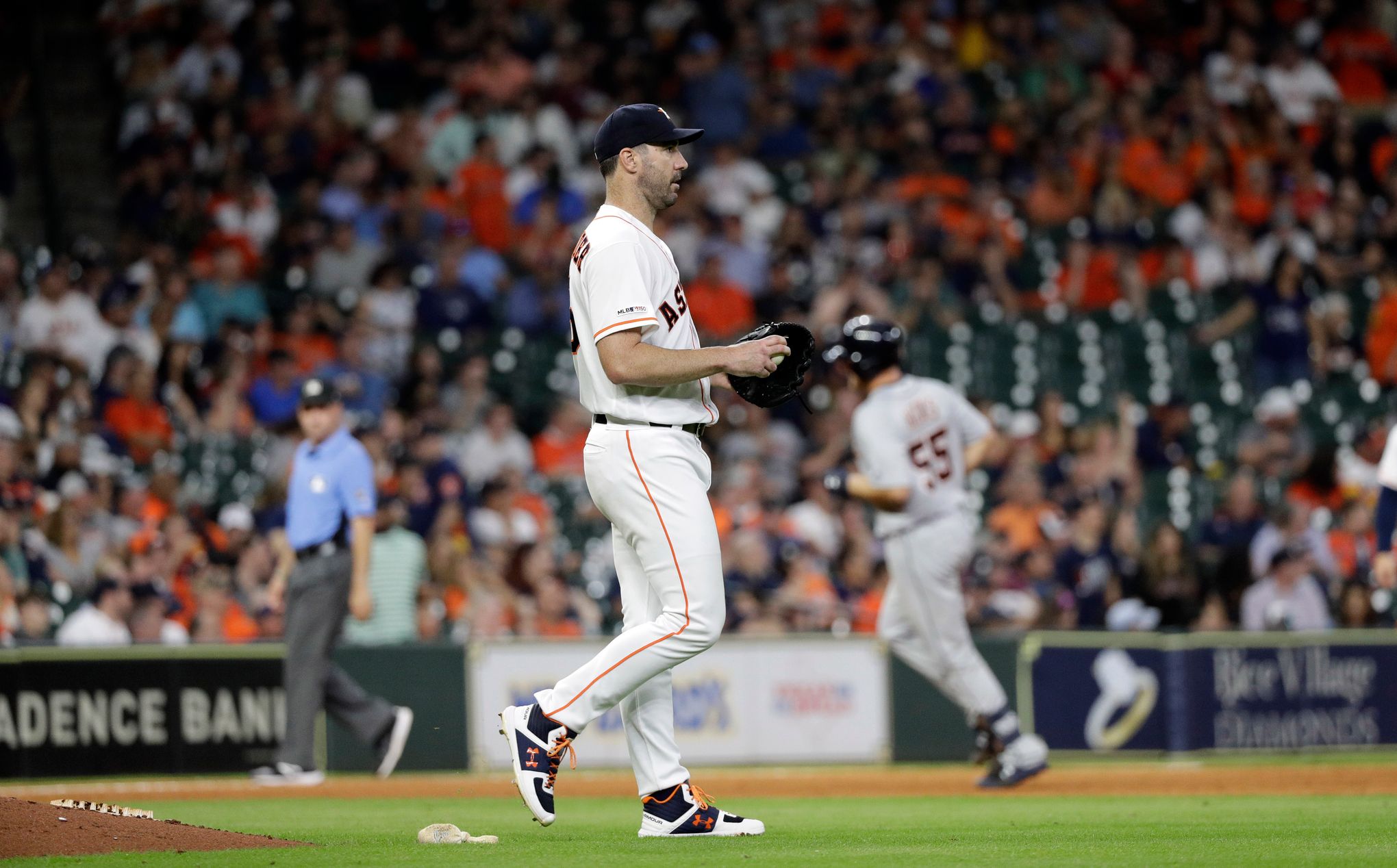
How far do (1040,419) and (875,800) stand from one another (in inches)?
311

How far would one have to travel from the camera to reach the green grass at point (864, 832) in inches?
212

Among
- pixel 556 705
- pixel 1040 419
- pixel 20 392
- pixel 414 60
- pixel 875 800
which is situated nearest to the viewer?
pixel 556 705

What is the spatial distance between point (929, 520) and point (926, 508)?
0.06 meters

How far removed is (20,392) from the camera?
46.3ft

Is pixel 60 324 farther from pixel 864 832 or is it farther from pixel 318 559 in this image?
pixel 864 832

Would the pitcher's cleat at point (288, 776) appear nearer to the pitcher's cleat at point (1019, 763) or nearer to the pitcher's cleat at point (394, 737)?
the pitcher's cleat at point (394, 737)

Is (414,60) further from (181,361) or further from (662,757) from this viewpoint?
(662,757)


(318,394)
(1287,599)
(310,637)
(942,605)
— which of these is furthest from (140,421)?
(1287,599)

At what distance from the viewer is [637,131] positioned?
6.11 metres

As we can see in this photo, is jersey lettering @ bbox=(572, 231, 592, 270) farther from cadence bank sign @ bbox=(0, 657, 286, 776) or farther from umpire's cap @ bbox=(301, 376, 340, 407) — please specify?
cadence bank sign @ bbox=(0, 657, 286, 776)

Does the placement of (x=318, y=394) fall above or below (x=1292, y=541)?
above

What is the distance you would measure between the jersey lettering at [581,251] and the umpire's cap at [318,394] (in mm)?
4330

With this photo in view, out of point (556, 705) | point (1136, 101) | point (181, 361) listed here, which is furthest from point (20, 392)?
point (1136, 101)

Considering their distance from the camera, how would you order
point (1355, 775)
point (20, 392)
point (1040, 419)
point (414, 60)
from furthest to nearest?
point (414, 60)
point (1040, 419)
point (20, 392)
point (1355, 775)
